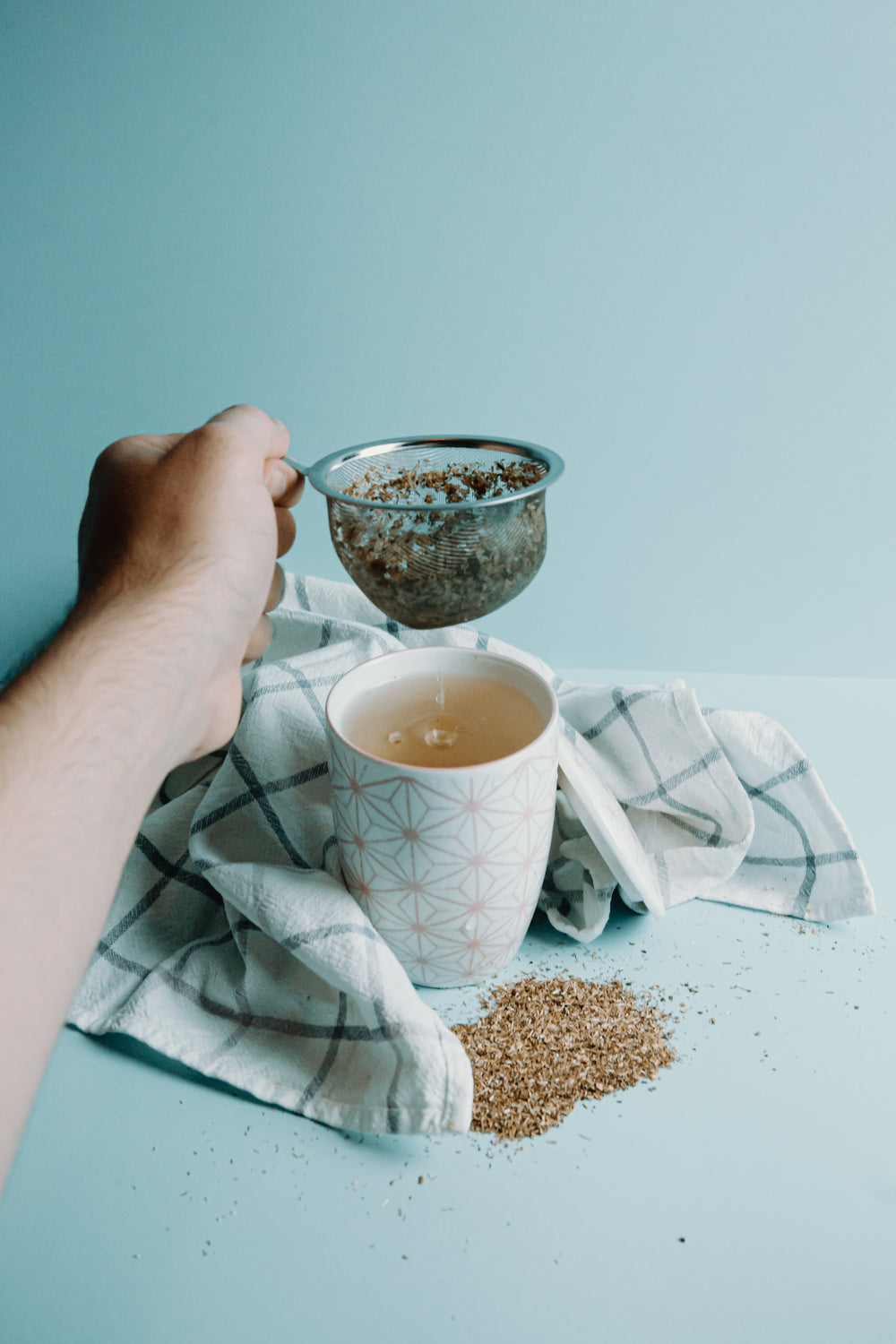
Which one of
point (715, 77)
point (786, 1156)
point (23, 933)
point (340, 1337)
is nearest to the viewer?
point (23, 933)

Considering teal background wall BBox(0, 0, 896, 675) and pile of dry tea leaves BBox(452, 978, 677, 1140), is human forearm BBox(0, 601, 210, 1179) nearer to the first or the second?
pile of dry tea leaves BBox(452, 978, 677, 1140)

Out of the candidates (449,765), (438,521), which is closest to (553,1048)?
(449,765)

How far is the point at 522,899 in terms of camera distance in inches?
32.0

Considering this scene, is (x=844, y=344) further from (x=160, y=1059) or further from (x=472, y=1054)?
(x=160, y=1059)

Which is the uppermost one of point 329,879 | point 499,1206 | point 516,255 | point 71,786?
point 516,255

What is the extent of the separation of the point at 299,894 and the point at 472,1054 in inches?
7.6

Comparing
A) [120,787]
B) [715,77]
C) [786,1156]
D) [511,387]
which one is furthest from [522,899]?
[715,77]

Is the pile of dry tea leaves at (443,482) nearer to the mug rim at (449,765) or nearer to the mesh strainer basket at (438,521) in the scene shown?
the mesh strainer basket at (438,521)

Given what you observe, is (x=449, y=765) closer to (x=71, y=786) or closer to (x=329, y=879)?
(x=329, y=879)

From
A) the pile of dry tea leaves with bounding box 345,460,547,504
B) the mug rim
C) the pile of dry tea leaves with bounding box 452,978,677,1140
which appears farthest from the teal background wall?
the pile of dry tea leaves with bounding box 452,978,677,1140

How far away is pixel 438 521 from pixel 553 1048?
1.47ft

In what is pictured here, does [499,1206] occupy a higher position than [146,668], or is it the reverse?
[146,668]

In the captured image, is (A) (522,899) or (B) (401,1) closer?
(A) (522,899)

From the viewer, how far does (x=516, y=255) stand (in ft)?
3.96
